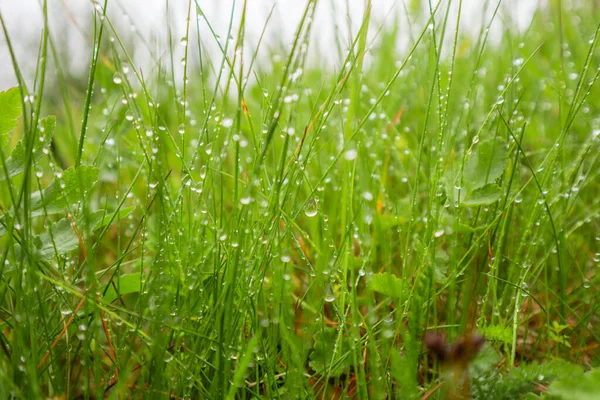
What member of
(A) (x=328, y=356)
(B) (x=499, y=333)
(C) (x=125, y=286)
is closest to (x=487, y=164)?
(B) (x=499, y=333)

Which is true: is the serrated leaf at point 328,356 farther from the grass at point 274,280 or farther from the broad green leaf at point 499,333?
the broad green leaf at point 499,333

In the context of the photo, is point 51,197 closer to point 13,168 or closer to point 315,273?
point 13,168

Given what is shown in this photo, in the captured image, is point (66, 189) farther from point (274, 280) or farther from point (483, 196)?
point (483, 196)

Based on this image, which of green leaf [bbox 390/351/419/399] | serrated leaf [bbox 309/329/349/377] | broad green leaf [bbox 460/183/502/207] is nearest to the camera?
green leaf [bbox 390/351/419/399]

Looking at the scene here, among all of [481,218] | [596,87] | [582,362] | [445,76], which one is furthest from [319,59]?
[582,362]

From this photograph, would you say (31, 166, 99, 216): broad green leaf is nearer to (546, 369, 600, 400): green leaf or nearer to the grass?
the grass

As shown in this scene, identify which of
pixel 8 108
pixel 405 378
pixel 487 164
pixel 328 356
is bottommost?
pixel 328 356

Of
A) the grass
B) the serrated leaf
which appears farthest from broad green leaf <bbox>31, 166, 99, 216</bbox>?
the serrated leaf
